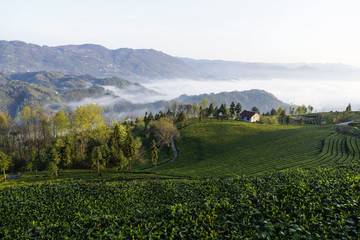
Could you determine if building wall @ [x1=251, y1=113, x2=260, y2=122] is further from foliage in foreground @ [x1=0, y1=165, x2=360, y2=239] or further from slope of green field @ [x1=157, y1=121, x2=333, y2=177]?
foliage in foreground @ [x1=0, y1=165, x2=360, y2=239]

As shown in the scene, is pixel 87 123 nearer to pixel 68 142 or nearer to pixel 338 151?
pixel 68 142

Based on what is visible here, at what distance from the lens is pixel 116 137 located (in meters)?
60.8

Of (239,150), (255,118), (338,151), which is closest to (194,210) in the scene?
(239,150)

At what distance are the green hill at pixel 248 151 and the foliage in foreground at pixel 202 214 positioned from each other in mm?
22951

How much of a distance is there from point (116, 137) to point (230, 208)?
51.0m

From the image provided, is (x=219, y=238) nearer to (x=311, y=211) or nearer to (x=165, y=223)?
(x=165, y=223)

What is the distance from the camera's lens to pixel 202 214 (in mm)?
15984

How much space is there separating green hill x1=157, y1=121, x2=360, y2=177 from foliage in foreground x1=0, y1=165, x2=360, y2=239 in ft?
75.3

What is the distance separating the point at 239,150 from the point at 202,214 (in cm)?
5646

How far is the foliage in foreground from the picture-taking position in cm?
1338

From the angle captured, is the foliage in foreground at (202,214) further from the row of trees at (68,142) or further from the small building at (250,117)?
the small building at (250,117)

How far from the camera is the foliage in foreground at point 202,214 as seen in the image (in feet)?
43.9

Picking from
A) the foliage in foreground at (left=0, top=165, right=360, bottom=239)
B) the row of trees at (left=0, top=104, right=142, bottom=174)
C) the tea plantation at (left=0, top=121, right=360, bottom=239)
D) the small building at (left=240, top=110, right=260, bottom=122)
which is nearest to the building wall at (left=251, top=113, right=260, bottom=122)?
the small building at (left=240, top=110, right=260, bottom=122)

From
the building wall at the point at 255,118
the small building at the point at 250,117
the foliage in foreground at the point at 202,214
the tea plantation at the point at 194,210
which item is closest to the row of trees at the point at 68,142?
the tea plantation at the point at 194,210
